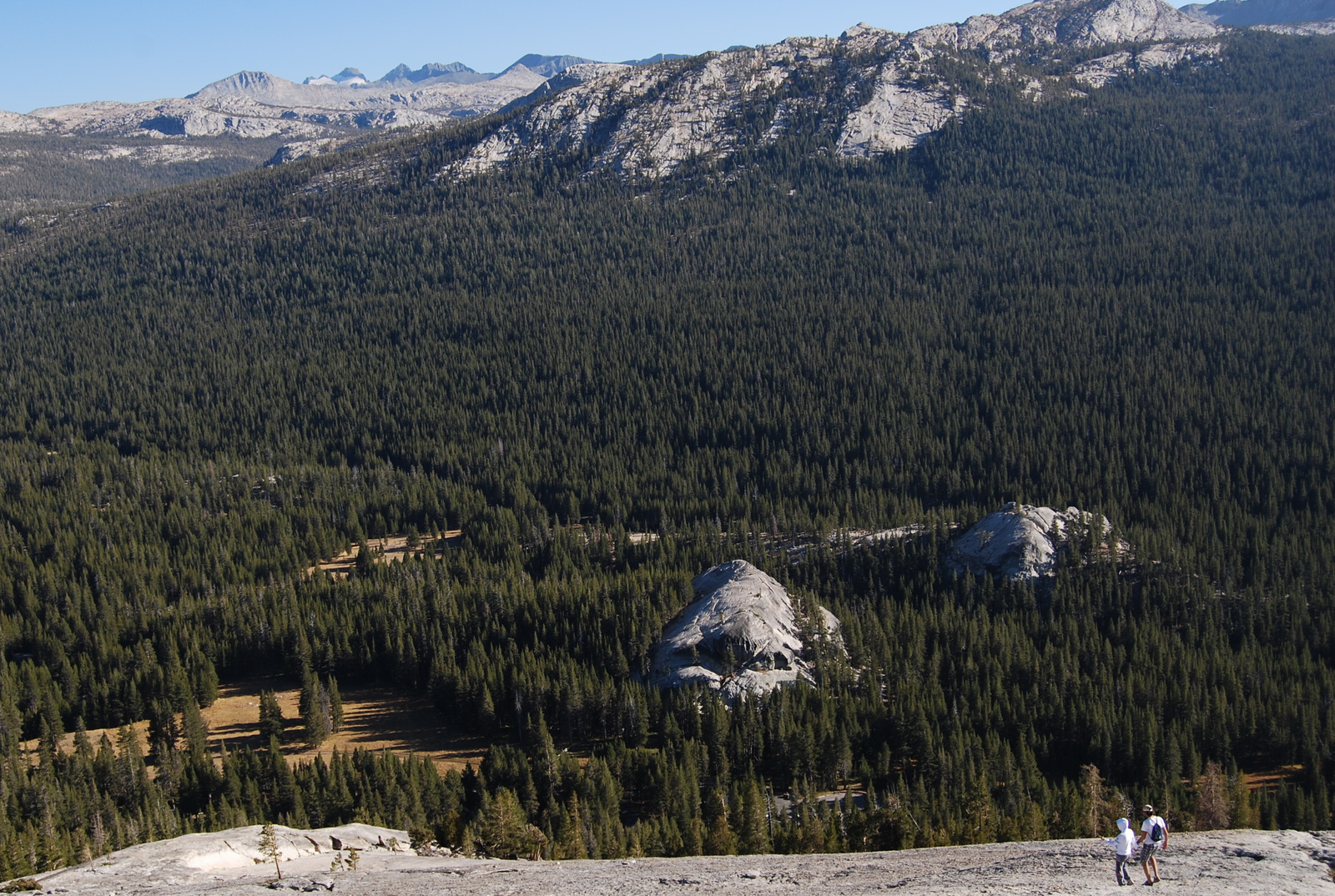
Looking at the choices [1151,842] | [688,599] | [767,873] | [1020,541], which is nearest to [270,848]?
[767,873]

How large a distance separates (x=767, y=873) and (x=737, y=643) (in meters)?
55.1

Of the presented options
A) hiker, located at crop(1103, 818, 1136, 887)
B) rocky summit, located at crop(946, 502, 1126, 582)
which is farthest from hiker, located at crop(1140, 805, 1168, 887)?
rocky summit, located at crop(946, 502, 1126, 582)

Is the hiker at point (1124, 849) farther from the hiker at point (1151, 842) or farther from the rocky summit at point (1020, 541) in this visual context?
the rocky summit at point (1020, 541)

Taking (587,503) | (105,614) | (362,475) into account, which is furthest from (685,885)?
(362,475)

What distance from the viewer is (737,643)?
106 meters

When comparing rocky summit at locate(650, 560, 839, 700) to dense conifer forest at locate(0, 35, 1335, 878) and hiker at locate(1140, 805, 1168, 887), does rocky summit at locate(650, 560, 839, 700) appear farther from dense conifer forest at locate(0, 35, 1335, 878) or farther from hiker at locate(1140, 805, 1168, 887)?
hiker at locate(1140, 805, 1168, 887)

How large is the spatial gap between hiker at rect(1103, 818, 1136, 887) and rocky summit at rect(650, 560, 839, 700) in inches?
2340

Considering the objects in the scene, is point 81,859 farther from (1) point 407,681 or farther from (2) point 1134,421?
(2) point 1134,421

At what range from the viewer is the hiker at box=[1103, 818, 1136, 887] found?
1619 inches

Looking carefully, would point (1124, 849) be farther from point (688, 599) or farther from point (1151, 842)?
point (688, 599)

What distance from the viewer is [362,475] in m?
190

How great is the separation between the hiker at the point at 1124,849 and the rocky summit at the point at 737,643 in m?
59.4

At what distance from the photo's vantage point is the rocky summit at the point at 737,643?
104562 mm

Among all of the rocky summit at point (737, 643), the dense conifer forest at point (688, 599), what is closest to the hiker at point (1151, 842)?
the dense conifer forest at point (688, 599)
